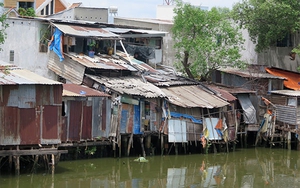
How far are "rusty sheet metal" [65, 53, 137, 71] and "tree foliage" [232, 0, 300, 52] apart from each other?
767cm

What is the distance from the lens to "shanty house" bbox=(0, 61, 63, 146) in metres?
18.4

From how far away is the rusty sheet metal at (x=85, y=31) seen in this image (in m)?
24.3

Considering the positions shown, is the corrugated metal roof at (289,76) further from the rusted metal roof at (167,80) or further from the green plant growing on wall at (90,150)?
the green plant growing on wall at (90,150)

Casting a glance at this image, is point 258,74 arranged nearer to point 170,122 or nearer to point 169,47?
point 169,47

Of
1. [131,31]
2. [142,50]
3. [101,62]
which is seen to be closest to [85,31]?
[101,62]

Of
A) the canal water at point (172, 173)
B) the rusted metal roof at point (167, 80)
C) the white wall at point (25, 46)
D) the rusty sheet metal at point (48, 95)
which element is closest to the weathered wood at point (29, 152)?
the canal water at point (172, 173)

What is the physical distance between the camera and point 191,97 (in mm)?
24891

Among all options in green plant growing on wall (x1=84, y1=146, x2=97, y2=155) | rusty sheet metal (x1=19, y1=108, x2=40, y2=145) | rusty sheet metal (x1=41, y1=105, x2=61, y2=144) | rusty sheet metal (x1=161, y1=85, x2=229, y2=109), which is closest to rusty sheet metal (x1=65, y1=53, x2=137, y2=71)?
rusty sheet metal (x1=161, y1=85, x2=229, y2=109)

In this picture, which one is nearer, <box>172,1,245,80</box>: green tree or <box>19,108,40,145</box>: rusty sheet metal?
<box>19,108,40,145</box>: rusty sheet metal

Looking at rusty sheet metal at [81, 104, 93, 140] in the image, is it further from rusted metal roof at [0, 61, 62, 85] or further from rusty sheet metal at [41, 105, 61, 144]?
rusted metal roof at [0, 61, 62, 85]

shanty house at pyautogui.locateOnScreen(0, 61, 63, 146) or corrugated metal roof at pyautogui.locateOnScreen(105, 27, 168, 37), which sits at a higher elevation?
corrugated metal roof at pyautogui.locateOnScreen(105, 27, 168, 37)

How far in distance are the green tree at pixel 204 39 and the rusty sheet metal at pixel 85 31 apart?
397cm

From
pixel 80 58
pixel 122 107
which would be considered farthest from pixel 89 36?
pixel 122 107

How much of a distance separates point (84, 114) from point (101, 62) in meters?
3.47
